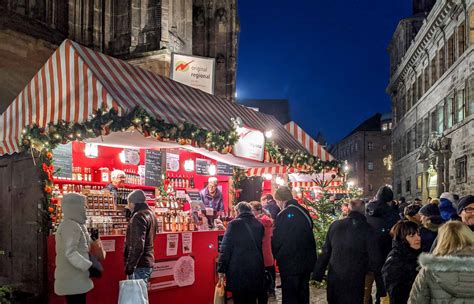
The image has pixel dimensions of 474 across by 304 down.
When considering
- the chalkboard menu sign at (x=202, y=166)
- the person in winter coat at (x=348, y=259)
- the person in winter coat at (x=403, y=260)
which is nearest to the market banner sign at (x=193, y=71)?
the chalkboard menu sign at (x=202, y=166)

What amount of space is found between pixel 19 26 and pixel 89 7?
3.20m

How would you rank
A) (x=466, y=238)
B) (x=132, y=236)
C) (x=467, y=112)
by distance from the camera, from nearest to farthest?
1. (x=466, y=238)
2. (x=132, y=236)
3. (x=467, y=112)

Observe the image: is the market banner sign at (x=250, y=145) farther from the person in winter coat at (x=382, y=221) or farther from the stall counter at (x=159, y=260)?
the person in winter coat at (x=382, y=221)

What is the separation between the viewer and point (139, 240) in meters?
7.15

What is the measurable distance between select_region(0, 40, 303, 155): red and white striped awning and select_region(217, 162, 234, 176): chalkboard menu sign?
4722 millimetres

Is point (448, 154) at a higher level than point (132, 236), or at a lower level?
higher

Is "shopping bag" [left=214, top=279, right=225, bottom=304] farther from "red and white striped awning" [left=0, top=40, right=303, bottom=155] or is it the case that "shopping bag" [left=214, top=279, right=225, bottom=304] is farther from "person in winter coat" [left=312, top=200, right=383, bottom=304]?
"red and white striped awning" [left=0, top=40, right=303, bottom=155]

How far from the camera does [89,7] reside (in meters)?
16.6

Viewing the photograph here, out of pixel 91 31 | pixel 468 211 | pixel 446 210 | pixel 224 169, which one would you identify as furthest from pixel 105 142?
pixel 91 31

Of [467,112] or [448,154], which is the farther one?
[448,154]

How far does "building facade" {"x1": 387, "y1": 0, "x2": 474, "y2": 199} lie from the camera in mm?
25000

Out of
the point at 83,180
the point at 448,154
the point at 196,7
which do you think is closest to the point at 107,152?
the point at 83,180

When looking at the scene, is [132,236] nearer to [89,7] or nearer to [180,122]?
[180,122]

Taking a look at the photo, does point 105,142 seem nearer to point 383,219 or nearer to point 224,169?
point 224,169
